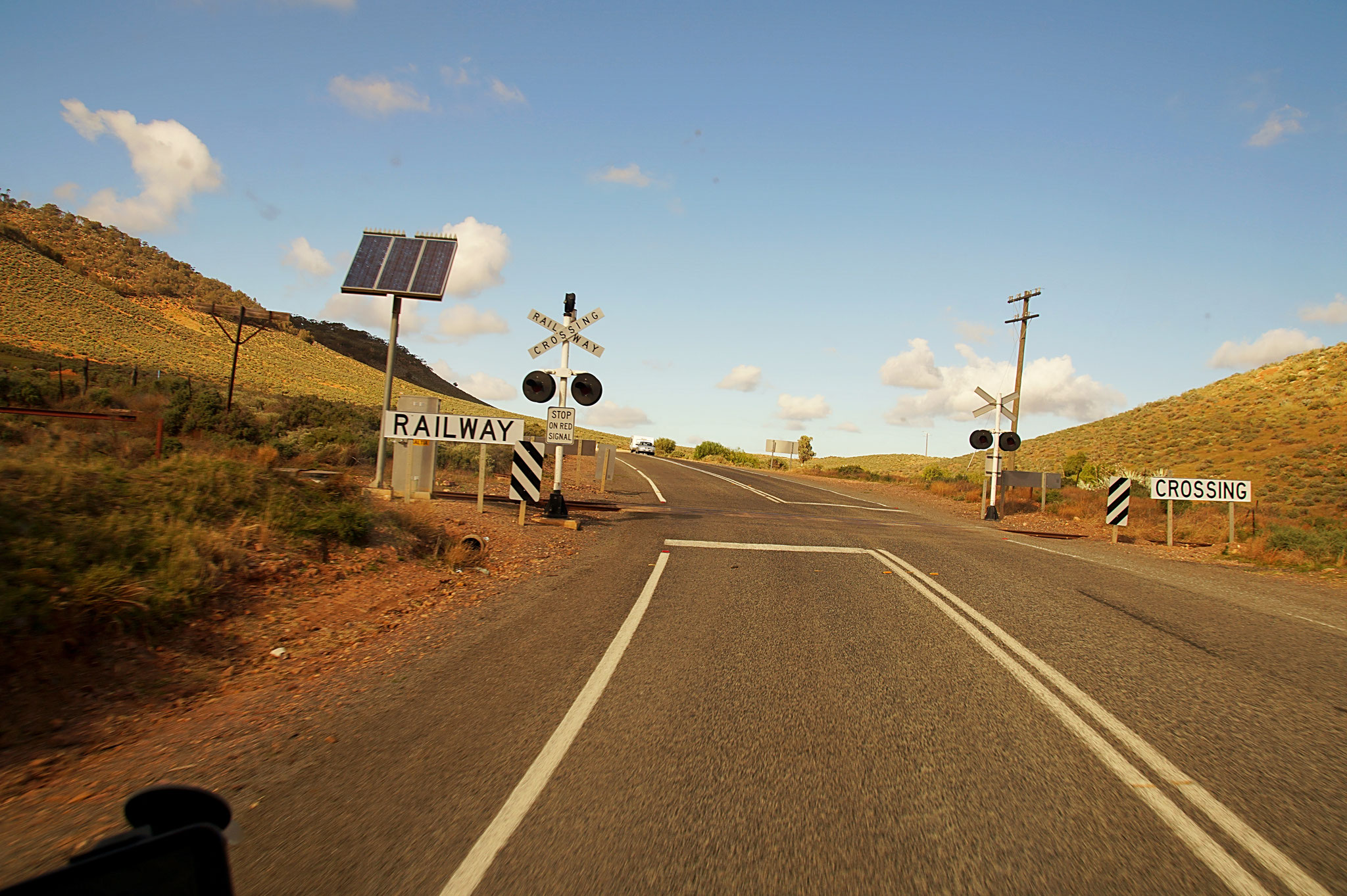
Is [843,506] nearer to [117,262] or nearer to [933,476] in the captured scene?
[933,476]

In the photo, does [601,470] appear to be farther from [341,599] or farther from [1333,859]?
[1333,859]

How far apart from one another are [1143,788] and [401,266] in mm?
17528

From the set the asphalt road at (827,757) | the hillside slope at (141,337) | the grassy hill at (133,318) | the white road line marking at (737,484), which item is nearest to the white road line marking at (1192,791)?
the asphalt road at (827,757)

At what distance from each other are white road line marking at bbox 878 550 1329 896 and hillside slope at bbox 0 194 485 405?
75712 mm

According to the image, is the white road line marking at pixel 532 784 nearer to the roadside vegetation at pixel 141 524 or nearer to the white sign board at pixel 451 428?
the roadside vegetation at pixel 141 524

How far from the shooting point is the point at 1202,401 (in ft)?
221

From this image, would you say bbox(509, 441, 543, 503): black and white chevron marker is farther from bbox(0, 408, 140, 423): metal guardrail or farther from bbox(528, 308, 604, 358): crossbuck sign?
bbox(0, 408, 140, 423): metal guardrail

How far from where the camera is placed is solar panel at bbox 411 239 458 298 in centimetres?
1709

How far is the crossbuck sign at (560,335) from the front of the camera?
1452 centimetres

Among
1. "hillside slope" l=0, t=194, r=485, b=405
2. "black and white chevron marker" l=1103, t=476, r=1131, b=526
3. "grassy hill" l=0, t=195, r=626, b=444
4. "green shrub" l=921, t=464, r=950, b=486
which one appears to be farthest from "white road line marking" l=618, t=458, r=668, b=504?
"hillside slope" l=0, t=194, r=485, b=405

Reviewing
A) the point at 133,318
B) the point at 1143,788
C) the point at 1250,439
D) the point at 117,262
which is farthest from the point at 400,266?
the point at 117,262

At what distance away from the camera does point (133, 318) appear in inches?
2410

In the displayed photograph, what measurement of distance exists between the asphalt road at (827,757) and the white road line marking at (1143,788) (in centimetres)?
2

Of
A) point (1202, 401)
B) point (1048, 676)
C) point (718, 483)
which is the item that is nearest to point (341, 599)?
point (1048, 676)
